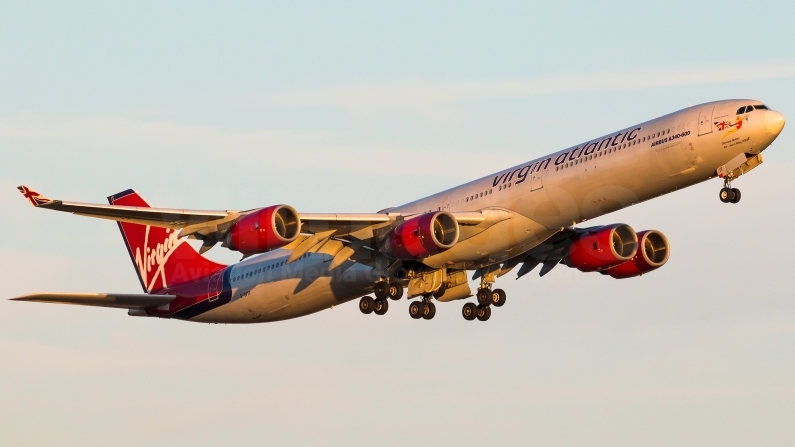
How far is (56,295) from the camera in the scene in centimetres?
5397

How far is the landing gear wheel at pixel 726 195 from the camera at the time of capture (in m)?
46.8

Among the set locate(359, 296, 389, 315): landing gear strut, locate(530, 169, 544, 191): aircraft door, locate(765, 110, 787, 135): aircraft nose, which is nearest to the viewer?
locate(765, 110, 787, 135): aircraft nose

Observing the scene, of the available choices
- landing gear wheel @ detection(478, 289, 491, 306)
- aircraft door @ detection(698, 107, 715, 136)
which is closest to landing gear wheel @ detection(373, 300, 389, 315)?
landing gear wheel @ detection(478, 289, 491, 306)

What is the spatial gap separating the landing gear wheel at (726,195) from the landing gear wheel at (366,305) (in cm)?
1522

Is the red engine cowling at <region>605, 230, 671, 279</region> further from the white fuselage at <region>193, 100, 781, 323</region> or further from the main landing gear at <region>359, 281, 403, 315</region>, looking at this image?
the main landing gear at <region>359, 281, 403, 315</region>

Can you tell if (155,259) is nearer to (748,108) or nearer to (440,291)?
(440,291)

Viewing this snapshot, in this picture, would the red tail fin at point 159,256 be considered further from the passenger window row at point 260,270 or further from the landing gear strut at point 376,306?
the landing gear strut at point 376,306

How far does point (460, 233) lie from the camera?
167 ft

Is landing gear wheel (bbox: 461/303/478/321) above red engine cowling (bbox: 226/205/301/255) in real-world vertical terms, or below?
below

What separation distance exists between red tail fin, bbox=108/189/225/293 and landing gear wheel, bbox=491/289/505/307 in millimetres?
13521

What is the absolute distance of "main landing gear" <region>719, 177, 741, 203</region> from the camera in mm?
46750

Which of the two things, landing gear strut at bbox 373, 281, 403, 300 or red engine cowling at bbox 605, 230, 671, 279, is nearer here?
landing gear strut at bbox 373, 281, 403, 300

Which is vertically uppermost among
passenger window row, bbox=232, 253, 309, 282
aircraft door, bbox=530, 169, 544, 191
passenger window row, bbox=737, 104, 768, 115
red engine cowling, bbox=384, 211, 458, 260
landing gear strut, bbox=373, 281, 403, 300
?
passenger window row, bbox=737, 104, 768, 115

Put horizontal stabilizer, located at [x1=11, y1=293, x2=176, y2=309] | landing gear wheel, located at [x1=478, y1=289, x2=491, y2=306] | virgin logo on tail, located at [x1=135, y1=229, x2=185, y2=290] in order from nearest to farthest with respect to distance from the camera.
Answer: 1. horizontal stabilizer, located at [x1=11, y1=293, x2=176, y2=309]
2. landing gear wheel, located at [x1=478, y1=289, x2=491, y2=306]
3. virgin logo on tail, located at [x1=135, y1=229, x2=185, y2=290]
